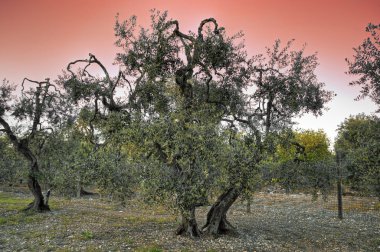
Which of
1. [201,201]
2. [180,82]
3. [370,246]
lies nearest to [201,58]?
[180,82]

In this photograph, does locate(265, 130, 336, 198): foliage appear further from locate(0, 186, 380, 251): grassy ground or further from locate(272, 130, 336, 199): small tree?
locate(0, 186, 380, 251): grassy ground

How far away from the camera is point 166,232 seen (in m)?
23.8

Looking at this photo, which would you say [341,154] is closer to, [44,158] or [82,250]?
[82,250]

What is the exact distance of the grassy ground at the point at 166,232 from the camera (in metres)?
20.2

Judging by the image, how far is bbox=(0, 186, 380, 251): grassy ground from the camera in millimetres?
20203

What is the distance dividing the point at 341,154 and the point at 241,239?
1667 cm

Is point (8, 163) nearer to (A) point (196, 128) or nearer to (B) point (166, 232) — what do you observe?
(B) point (166, 232)

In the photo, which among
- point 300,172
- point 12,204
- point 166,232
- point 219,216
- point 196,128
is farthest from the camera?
point 12,204

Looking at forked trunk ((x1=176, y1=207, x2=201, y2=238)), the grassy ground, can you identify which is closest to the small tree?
the grassy ground

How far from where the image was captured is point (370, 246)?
21.9m

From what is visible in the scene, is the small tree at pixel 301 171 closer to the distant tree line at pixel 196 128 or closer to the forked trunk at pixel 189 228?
the distant tree line at pixel 196 128

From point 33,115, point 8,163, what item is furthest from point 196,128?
point 8,163

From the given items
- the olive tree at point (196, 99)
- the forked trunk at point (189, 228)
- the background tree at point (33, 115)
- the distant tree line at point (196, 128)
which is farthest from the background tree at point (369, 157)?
the background tree at point (33, 115)

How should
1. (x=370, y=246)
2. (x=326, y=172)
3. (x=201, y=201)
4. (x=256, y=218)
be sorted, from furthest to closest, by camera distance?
(x=256, y=218)
(x=326, y=172)
(x=370, y=246)
(x=201, y=201)
